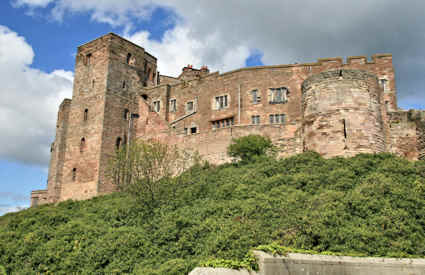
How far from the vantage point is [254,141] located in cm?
2550

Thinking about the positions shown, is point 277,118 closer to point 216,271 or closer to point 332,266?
point 332,266

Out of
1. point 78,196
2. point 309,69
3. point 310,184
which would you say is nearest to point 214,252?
point 310,184

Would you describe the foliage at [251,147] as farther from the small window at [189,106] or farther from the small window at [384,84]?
the small window at [189,106]

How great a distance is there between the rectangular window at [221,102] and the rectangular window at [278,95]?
3.74 meters

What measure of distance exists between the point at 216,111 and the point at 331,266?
23.5 metres

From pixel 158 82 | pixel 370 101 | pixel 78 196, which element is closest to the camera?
pixel 370 101

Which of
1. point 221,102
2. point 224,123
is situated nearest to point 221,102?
point 221,102

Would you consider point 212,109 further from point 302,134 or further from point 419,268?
point 419,268

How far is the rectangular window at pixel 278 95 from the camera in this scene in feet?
99.1

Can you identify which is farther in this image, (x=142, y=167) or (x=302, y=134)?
(x=302, y=134)

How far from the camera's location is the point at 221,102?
32500 millimetres

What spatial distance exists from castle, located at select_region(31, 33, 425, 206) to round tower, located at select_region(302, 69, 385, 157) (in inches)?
2.2

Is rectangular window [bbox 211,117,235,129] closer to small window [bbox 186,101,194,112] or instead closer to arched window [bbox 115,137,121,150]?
small window [bbox 186,101,194,112]

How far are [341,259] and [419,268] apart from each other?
1864 millimetres
